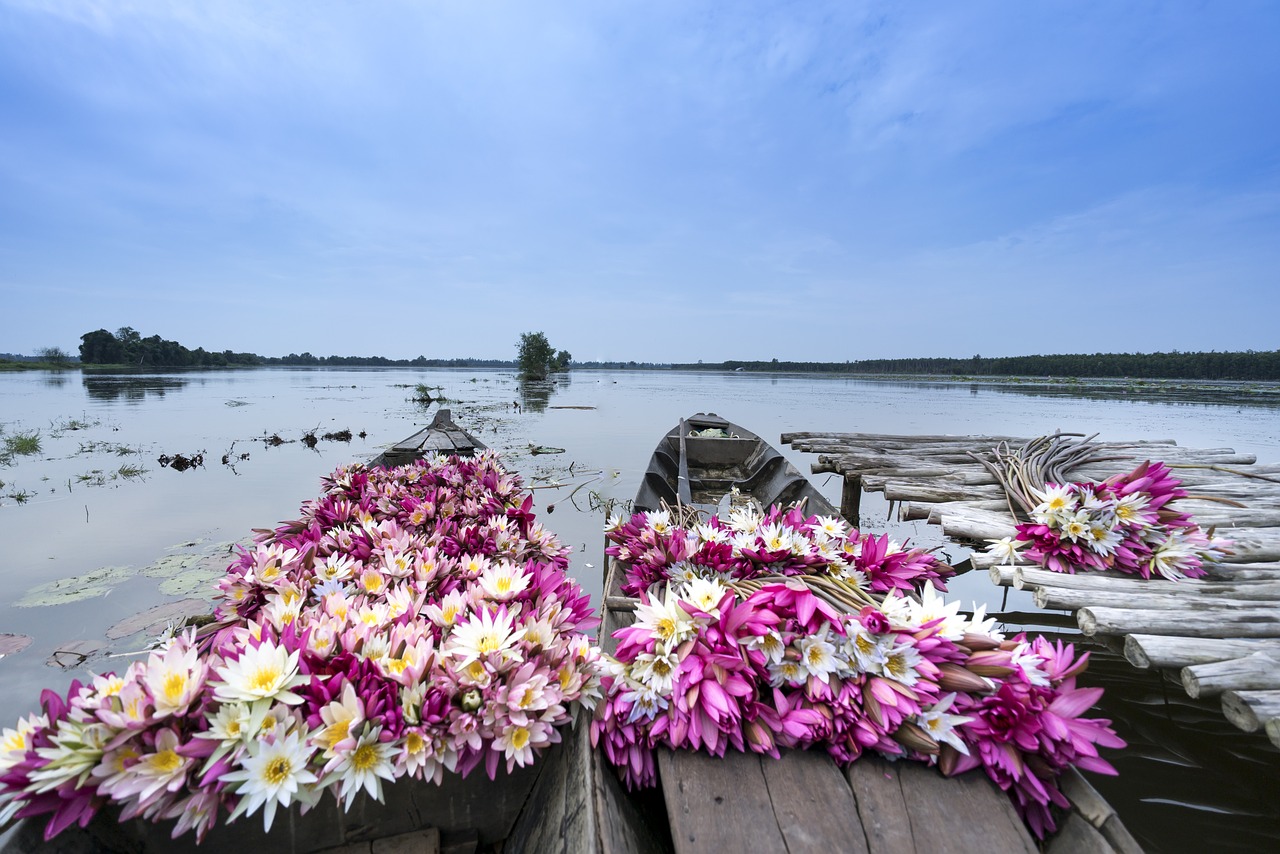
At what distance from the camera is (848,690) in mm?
1335

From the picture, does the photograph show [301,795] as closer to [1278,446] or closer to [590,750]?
[590,750]

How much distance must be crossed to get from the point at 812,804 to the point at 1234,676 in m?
1.71

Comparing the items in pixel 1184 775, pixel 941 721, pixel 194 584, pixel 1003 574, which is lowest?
pixel 1184 775

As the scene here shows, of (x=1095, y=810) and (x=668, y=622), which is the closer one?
(x=1095, y=810)

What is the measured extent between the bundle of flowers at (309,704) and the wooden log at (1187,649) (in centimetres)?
211

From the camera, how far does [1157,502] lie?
2.48 meters

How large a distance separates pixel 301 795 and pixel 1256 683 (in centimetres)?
290

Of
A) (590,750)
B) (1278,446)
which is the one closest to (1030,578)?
(590,750)

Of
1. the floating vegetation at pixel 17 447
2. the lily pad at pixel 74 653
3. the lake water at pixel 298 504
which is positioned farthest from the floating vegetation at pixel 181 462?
the lily pad at pixel 74 653

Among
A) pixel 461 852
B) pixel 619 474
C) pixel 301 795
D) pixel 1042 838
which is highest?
pixel 301 795

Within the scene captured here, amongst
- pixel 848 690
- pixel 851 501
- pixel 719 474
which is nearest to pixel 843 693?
pixel 848 690

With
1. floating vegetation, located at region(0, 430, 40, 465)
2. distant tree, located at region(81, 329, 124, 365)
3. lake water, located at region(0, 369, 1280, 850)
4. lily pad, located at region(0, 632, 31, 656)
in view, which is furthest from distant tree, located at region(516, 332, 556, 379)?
distant tree, located at region(81, 329, 124, 365)

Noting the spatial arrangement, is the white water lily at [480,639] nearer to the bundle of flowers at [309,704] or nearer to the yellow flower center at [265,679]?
the bundle of flowers at [309,704]

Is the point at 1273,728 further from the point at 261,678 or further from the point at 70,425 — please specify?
the point at 70,425
